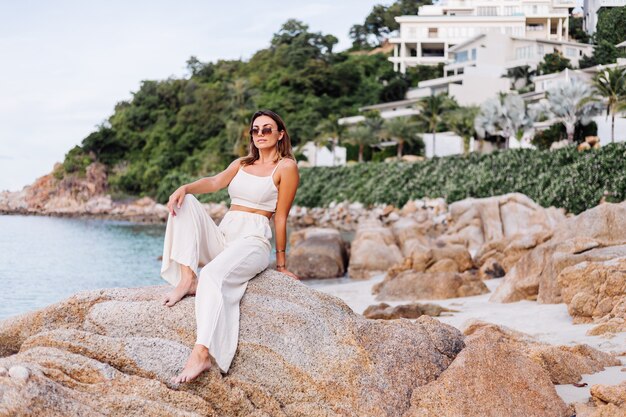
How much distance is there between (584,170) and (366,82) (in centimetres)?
4895

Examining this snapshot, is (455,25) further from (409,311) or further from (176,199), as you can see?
(176,199)

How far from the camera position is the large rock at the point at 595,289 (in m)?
9.95

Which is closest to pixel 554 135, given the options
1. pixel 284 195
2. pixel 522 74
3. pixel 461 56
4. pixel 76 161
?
pixel 522 74

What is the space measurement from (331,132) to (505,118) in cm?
1866

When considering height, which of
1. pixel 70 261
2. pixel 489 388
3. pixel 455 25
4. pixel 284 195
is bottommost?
pixel 70 261

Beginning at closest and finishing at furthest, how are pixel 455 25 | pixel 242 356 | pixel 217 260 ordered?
pixel 242 356 < pixel 217 260 < pixel 455 25

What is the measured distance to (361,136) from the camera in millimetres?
61156

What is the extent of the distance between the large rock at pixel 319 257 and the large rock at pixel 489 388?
19267mm

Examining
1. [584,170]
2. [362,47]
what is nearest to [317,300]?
[584,170]

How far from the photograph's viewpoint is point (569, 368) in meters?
6.80

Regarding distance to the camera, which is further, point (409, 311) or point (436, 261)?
point (436, 261)

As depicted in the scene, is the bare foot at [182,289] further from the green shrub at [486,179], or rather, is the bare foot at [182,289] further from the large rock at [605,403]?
the green shrub at [486,179]

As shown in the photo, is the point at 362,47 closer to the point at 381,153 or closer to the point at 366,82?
the point at 366,82

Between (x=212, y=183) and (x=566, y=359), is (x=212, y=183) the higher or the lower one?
the higher one
